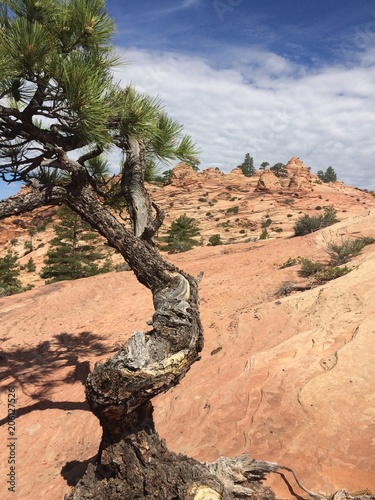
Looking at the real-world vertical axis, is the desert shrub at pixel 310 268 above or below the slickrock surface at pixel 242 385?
above

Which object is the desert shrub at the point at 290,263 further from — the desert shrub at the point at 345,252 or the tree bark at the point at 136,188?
→ the tree bark at the point at 136,188

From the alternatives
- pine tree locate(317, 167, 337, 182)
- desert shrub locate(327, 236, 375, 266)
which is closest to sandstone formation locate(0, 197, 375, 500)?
desert shrub locate(327, 236, 375, 266)

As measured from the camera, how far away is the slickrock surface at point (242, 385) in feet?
14.2

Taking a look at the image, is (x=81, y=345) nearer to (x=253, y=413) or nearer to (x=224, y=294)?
(x=224, y=294)

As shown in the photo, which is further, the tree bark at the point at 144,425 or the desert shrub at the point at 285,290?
the desert shrub at the point at 285,290

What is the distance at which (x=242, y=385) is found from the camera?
5848mm

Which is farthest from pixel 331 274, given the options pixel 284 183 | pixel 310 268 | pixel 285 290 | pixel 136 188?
pixel 284 183

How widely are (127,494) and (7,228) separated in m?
48.9

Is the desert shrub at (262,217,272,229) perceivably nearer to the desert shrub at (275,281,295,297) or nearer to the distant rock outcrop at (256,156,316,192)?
the distant rock outcrop at (256,156,316,192)

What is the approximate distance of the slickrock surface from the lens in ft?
14.2

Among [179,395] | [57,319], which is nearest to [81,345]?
[57,319]

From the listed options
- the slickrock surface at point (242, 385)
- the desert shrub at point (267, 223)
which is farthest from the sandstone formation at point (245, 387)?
the desert shrub at point (267, 223)

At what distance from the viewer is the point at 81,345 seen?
9.79 meters

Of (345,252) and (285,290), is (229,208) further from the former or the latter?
(285,290)
